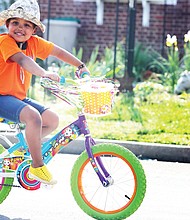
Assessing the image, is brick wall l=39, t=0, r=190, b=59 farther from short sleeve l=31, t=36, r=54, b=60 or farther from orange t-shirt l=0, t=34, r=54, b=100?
orange t-shirt l=0, t=34, r=54, b=100

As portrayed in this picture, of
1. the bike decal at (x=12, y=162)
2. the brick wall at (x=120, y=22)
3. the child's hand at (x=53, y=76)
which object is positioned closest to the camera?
the child's hand at (x=53, y=76)

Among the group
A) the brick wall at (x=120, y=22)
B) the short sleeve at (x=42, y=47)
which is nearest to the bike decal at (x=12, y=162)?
the short sleeve at (x=42, y=47)

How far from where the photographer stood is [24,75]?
215 inches

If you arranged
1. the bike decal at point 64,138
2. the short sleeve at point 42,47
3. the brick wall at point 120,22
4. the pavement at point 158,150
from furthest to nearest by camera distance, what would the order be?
the brick wall at point 120,22 → the pavement at point 158,150 → the short sleeve at point 42,47 → the bike decal at point 64,138

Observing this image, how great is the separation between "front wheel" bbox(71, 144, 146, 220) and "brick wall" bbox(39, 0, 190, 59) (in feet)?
32.6

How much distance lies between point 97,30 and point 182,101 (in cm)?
504

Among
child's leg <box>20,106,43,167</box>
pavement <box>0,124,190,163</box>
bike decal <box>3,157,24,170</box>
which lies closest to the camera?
child's leg <box>20,106,43,167</box>

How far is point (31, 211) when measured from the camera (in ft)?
18.9

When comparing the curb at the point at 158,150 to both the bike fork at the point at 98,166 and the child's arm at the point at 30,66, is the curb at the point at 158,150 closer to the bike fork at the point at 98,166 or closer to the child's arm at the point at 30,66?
the bike fork at the point at 98,166

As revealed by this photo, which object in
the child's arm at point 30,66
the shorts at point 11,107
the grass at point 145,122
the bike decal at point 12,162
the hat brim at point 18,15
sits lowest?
the grass at point 145,122

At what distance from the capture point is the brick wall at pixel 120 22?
15430 mm

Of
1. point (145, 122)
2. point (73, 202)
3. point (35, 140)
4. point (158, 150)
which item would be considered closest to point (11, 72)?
point (35, 140)

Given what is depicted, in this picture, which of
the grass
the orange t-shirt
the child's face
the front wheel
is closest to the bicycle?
the front wheel

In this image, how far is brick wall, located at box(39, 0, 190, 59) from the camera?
50.6 feet
